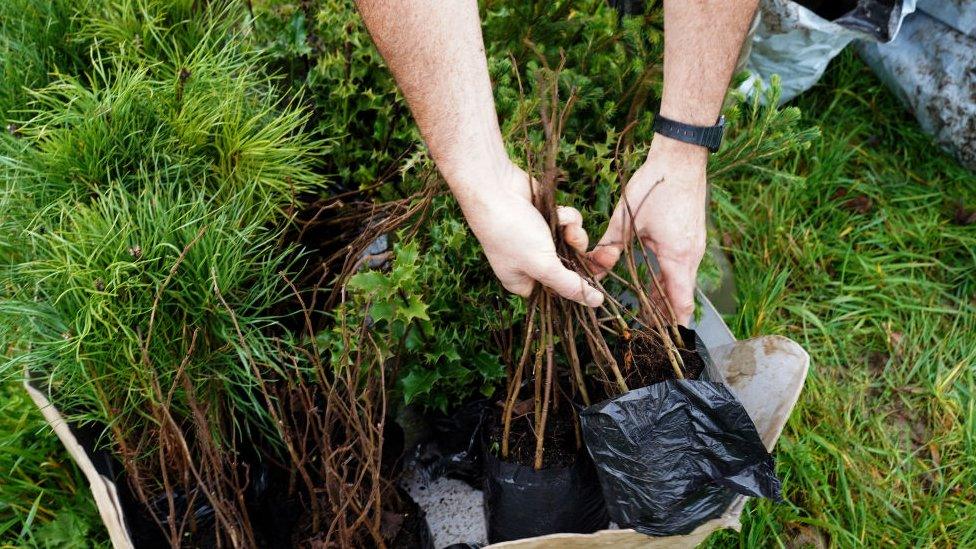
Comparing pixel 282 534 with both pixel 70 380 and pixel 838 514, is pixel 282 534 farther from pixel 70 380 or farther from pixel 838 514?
pixel 838 514

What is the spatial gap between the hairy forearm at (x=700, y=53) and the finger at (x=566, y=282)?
0.47 meters

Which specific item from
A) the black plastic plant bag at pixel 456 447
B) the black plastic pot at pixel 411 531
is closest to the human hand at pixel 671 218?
the black plastic plant bag at pixel 456 447

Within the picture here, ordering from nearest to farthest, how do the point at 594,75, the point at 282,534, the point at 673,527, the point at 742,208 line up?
the point at 673,527, the point at 282,534, the point at 594,75, the point at 742,208

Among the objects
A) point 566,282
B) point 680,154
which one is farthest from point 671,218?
point 566,282

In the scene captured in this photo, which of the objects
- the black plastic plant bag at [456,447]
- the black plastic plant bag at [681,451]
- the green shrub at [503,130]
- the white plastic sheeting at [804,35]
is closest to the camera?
the black plastic plant bag at [681,451]

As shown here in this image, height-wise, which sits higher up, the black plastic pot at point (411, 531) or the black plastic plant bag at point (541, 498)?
the black plastic plant bag at point (541, 498)

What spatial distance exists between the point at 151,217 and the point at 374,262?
59cm

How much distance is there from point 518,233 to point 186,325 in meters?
0.76

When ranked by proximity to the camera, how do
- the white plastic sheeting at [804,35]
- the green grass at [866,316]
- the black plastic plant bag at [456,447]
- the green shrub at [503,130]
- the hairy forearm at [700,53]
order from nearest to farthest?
the hairy forearm at [700,53] < the green shrub at [503,130] < the black plastic plant bag at [456,447] < the green grass at [866,316] < the white plastic sheeting at [804,35]

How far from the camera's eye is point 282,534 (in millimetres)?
1816

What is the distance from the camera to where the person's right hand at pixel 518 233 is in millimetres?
1497

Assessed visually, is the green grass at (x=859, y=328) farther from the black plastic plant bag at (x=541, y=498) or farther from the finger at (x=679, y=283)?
the black plastic plant bag at (x=541, y=498)

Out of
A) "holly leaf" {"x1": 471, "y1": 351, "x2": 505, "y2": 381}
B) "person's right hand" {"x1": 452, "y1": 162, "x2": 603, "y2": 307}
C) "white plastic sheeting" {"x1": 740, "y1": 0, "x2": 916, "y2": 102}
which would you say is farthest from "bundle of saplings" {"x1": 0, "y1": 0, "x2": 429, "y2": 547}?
"white plastic sheeting" {"x1": 740, "y1": 0, "x2": 916, "y2": 102}

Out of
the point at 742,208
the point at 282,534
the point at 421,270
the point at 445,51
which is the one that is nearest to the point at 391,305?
the point at 421,270
